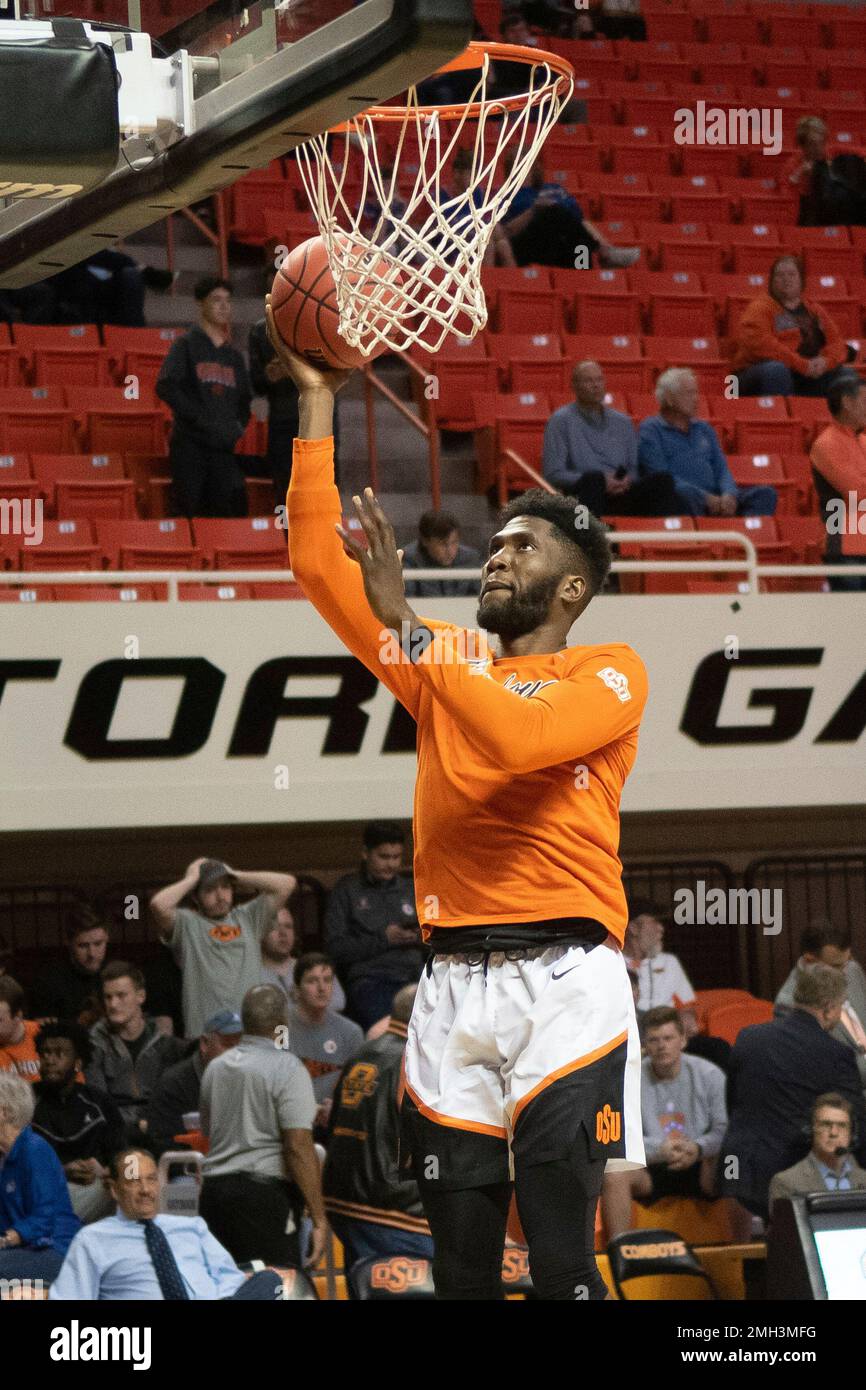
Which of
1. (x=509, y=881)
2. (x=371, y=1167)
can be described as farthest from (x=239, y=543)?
(x=509, y=881)

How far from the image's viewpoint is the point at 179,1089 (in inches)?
305

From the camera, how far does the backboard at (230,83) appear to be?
3164 mm

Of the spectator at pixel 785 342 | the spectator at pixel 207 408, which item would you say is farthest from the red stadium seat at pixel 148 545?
the spectator at pixel 785 342

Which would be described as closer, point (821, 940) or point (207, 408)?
point (821, 940)

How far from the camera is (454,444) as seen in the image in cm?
1109

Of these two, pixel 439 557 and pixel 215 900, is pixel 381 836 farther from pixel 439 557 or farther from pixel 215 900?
pixel 439 557

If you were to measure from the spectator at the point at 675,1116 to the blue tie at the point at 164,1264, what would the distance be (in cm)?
201

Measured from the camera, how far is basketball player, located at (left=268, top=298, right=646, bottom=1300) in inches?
128

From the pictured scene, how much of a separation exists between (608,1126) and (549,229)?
952 centimetres

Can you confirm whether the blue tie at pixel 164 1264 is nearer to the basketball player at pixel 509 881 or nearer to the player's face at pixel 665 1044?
the player's face at pixel 665 1044

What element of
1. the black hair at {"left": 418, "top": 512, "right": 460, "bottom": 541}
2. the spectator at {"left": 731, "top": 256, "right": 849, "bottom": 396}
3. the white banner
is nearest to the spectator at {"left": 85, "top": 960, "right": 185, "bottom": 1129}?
the white banner
